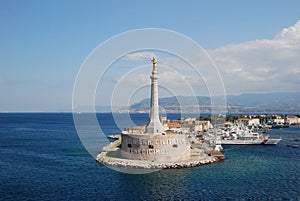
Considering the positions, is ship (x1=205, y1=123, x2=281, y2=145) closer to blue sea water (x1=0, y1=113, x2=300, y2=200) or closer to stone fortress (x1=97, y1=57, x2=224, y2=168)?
blue sea water (x1=0, y1=113, x2=300, y2=200)

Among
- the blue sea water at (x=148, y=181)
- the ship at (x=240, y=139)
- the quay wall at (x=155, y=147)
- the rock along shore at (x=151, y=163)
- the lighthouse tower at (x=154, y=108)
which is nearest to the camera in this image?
the blue sea water at (x=148, y=181)

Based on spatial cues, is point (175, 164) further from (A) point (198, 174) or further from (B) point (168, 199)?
(B) point (168, 199)

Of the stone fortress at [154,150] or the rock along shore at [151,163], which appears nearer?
the rock along shore at [151,163]

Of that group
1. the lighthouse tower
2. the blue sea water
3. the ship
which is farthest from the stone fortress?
the ship

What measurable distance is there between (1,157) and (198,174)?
25.3m

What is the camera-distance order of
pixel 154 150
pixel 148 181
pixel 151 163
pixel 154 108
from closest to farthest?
pixel 148 181 → pixel 151 163 → pixel 154 150 → pixel 154 108

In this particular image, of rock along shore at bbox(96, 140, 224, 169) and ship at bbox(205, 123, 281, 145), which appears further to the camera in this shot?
ship at bbox(205, 123, 281, 145)

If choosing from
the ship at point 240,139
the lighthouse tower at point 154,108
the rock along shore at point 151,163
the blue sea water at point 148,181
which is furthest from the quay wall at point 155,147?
the ship at point 240,139

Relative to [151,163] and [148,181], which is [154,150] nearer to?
[151,163]

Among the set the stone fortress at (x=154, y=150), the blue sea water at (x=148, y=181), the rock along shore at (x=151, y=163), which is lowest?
the blue sea water at (x=148, y=181)

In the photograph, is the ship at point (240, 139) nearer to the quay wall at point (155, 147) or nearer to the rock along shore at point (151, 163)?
the rock along shore at point (151, 163)

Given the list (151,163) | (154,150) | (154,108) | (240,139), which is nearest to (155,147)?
(154,150)

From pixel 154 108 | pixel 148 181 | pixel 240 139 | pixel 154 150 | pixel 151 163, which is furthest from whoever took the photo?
pixel 240 139

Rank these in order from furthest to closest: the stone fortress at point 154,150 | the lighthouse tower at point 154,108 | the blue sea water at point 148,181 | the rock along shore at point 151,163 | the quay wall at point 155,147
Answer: the lighthouse tower at point 154,108 < the quay wall at point 155,147 < the stone fortress at point 154,150 < the rock along shore at point 151,163 < the blue sea water at point 148,181
